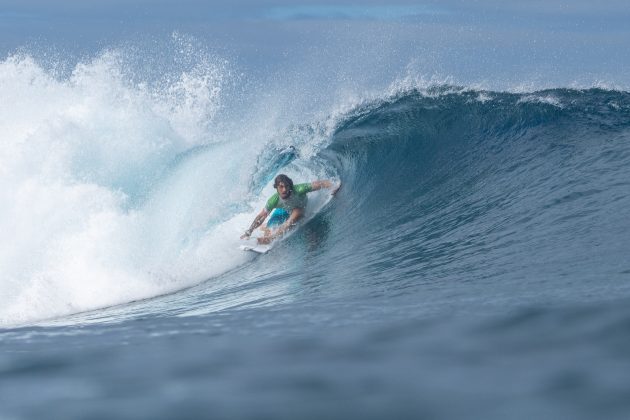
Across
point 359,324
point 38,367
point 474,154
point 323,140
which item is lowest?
point 359,324

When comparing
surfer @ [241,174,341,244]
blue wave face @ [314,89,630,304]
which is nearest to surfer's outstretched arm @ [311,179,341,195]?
surfer @ [241,174,341,244]

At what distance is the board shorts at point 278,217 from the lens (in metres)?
11.4

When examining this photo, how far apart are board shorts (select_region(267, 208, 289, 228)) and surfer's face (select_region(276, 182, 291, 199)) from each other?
13.6 inches

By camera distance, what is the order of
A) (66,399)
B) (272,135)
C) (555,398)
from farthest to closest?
(272,135) → (66,399) → (555,398)

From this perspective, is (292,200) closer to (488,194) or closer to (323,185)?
(323,185)

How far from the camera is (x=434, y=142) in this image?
12844 mm

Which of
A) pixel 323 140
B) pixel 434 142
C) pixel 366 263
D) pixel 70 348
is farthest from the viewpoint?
pixel 323 140

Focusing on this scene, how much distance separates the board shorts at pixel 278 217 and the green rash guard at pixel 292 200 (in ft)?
0.18

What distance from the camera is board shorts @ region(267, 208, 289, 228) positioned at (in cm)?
1135

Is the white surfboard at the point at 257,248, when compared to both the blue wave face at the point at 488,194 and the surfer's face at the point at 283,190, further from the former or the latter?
the blue wave face at the point at 488,194

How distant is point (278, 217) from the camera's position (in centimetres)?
1138

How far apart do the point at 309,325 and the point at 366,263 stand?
3.97 meters

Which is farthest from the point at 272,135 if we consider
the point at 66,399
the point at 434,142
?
the point at 66,399

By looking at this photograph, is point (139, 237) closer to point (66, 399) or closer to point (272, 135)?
point (272, 135)
